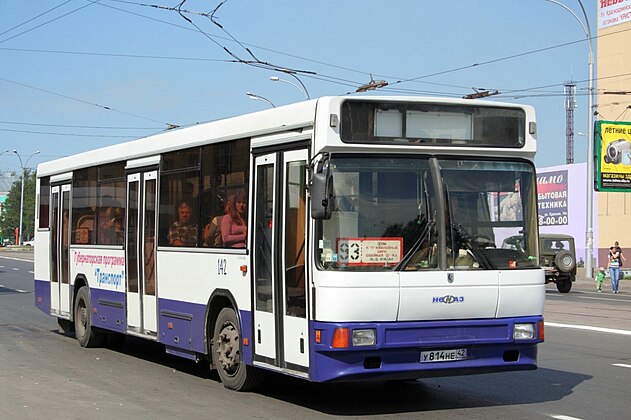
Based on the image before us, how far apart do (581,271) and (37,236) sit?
42087mm

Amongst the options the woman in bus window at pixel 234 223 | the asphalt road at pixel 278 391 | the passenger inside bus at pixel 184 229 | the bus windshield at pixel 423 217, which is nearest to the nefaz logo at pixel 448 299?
the bus windshield at pixel 423 217

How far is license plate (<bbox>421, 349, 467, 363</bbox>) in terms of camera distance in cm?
942

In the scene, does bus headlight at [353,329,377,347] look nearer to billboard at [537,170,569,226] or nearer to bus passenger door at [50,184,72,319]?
bus passenger door at [50,184,72,319]

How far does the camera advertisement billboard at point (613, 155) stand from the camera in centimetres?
4438

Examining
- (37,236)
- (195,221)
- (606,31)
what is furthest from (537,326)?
(606,31)

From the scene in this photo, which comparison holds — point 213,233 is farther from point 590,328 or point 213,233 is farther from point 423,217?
point 590,328

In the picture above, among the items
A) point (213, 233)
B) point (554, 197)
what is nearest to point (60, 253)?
point (213, 233)

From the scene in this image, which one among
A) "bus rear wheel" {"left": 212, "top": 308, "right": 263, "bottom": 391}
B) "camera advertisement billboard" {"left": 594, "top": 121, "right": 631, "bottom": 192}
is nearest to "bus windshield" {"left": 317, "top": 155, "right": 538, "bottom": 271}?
"bus rear wheel" {"left": 212, "top": 308, "right": 263, "bottom": 391}

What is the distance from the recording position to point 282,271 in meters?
9.95

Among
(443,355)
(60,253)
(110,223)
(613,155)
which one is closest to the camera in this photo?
(443,355)

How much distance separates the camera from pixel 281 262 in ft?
32.8

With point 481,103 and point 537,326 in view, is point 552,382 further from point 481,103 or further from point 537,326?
point 481,103

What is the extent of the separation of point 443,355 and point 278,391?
8.06 feet

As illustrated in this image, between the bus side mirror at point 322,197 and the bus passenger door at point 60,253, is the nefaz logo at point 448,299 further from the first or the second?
the bus passenger door at point 60,253
